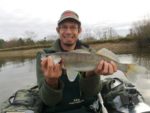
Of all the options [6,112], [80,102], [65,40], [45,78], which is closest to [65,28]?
[65,40]

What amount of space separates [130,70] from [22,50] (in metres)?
55.3

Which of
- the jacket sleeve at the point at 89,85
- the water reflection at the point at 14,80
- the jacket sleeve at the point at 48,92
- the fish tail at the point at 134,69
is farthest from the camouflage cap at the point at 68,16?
the water reflection at the point at 14,80

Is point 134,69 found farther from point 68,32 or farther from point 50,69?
point 68,32

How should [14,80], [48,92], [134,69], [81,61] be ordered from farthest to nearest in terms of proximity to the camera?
1. [14,80]
2. [48,92]
3. [134,69]
4. [81,61]

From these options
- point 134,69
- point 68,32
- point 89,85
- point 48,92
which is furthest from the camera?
point 89,85

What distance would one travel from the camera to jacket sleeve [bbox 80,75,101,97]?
16.2 feet

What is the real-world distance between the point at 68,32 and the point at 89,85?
33.9 inches

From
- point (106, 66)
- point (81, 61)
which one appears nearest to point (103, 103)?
point (106, 66)

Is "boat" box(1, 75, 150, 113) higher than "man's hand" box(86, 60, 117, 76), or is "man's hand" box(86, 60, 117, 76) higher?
"man's hand" box(86, 60, 117, 76)

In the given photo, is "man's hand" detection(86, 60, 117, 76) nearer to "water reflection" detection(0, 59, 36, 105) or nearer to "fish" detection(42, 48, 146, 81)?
"fish" detection(42, 48, 146, 81)

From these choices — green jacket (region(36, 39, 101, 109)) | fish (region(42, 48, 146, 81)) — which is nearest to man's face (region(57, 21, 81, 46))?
green jacket (region(36, 39, 101, 109))

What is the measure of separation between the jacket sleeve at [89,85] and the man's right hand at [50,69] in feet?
1.68

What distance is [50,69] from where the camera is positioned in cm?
427

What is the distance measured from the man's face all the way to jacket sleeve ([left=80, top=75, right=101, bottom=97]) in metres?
0.58
